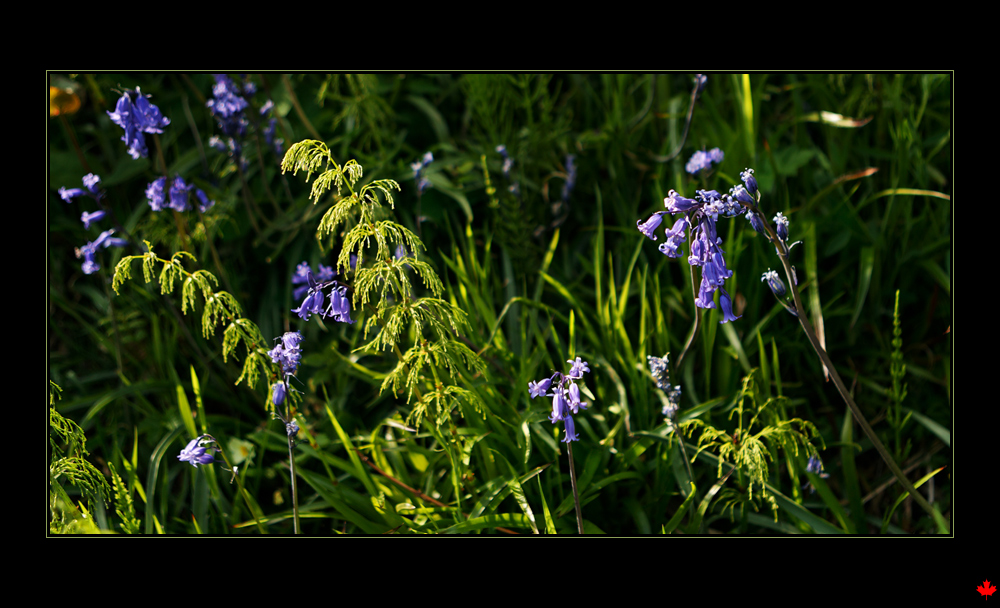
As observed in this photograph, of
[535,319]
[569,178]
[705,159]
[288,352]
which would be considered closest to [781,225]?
[705,159]

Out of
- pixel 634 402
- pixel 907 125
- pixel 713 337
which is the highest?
pixel 907 125

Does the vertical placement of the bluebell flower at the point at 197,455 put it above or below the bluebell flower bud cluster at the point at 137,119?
below

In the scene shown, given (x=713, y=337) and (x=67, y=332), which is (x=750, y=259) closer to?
(x=713, y=337)

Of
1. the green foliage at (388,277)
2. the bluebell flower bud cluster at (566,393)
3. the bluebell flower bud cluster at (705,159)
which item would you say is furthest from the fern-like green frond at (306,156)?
the bluebell flower bud cluster at (705,159)

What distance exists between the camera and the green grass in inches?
85.2

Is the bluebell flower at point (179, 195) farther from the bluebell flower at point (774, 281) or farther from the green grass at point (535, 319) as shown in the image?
the bluebell flower at point (774, 281)

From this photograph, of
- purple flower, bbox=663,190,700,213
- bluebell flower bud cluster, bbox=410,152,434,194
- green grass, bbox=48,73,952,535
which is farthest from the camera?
bluebell flower bud cluster, bbox=410,152,434,194

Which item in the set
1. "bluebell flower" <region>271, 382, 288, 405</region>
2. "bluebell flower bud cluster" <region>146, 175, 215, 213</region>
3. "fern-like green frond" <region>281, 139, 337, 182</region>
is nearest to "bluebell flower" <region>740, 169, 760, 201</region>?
"fern-like green frond" <region>281, 139, 337, 182</region>

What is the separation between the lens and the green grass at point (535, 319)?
2.16 m
